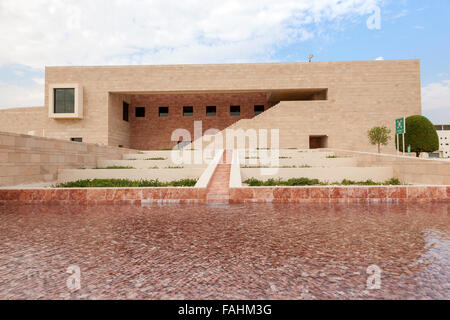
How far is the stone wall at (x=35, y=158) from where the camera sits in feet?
27.8

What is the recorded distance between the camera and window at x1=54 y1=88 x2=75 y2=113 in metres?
25.1

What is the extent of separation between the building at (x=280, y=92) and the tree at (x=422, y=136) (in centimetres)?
715

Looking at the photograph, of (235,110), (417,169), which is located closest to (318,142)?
(235,110)

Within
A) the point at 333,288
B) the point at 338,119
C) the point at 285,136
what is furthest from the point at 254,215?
the point at 338,119

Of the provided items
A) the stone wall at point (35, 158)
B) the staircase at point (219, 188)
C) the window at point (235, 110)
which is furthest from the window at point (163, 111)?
the staircase at point (219, 188)

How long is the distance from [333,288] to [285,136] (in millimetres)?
22858

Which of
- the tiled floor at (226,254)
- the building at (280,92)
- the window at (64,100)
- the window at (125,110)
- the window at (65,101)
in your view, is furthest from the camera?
the window at (125,110)

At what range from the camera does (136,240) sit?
11.9 feet

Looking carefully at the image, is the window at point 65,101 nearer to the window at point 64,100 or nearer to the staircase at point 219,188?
the window at point 64,100

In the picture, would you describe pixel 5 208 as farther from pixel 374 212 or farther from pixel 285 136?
pixel 285 136

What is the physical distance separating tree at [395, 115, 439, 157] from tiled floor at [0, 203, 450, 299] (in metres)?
13.9

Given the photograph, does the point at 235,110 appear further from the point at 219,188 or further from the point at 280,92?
the point at 219,188

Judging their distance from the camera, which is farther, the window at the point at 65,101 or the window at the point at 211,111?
the window at the point at 211,111

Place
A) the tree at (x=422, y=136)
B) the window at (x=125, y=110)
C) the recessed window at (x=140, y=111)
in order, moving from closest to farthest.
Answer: the tree at (x=422, y=136) → the window at (x=125, y=110) → the recessed window at (x=140, y=111)
